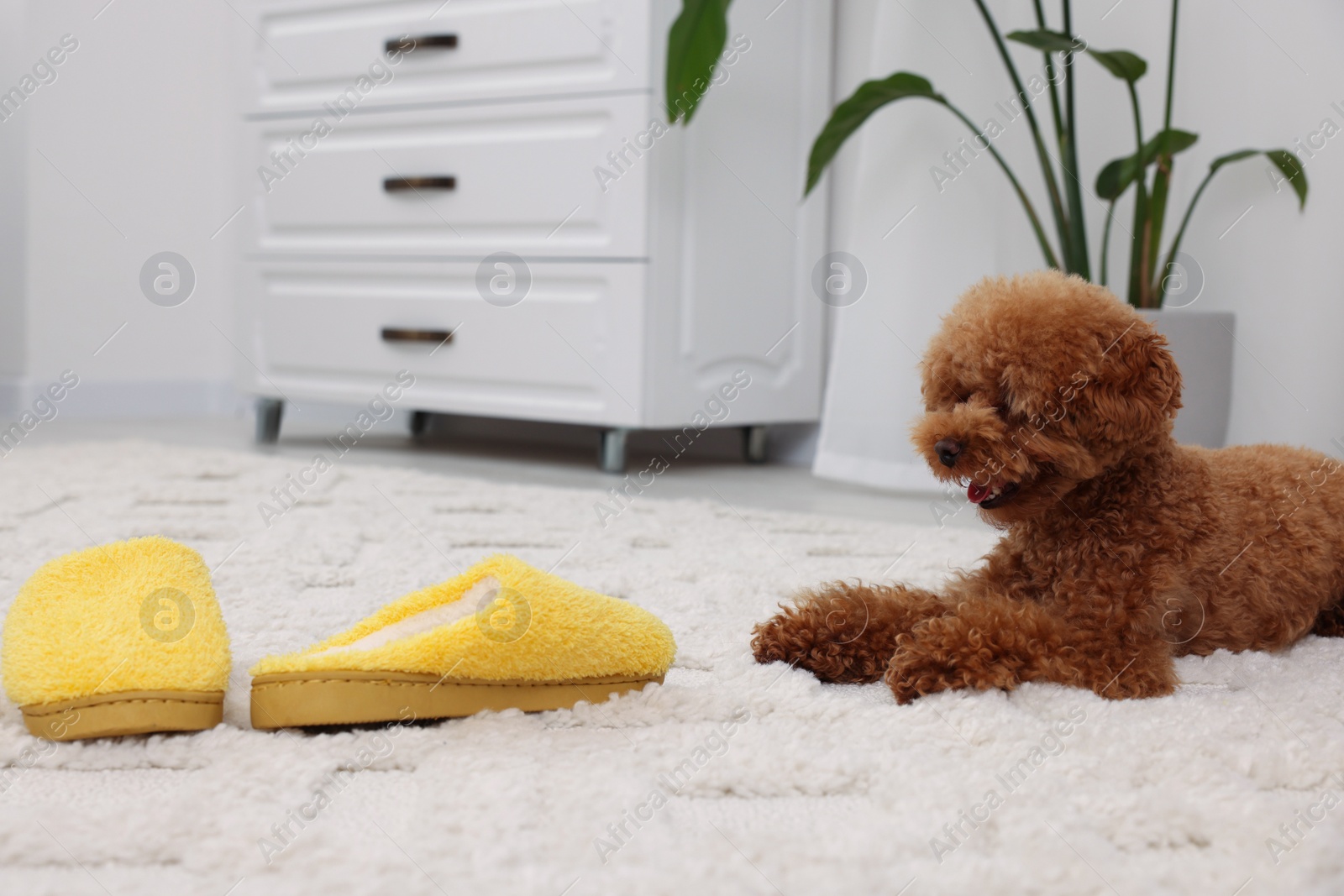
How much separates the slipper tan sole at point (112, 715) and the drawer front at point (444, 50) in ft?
5.35

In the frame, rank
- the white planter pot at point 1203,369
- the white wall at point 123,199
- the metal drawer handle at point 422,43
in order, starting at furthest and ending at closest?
the white wall at point 123,199, the metal drawer handle at point 422,43, the white planter pot at point 1203,369

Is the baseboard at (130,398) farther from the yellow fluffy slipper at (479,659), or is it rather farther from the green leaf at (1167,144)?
the yellow fluffy slipper at (479,659)

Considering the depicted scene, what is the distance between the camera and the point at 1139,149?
1.69m

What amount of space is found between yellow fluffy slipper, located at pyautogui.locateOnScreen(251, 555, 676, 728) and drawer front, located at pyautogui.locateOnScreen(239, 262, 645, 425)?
135cm

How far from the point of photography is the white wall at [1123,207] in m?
1.81

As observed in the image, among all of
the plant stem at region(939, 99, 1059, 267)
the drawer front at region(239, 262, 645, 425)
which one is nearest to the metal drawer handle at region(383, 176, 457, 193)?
the drawer front at region(239, 262, 645, 425)

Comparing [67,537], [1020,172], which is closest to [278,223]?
[67,537]

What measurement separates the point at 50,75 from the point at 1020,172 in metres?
2.54

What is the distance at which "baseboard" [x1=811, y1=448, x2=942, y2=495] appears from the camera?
6.69ft

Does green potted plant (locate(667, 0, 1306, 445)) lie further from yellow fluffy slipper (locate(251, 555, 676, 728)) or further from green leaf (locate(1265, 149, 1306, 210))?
yellow fluffy slipper (locate(251, 555, 676, 728))

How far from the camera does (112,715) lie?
0.69 m

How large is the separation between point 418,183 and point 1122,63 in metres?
1.38

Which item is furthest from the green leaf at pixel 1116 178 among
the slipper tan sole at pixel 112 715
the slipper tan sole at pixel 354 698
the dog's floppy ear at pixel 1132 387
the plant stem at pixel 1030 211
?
the slipper tan sole at pixel 112 715

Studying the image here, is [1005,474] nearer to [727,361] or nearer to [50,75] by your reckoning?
[727,361]
